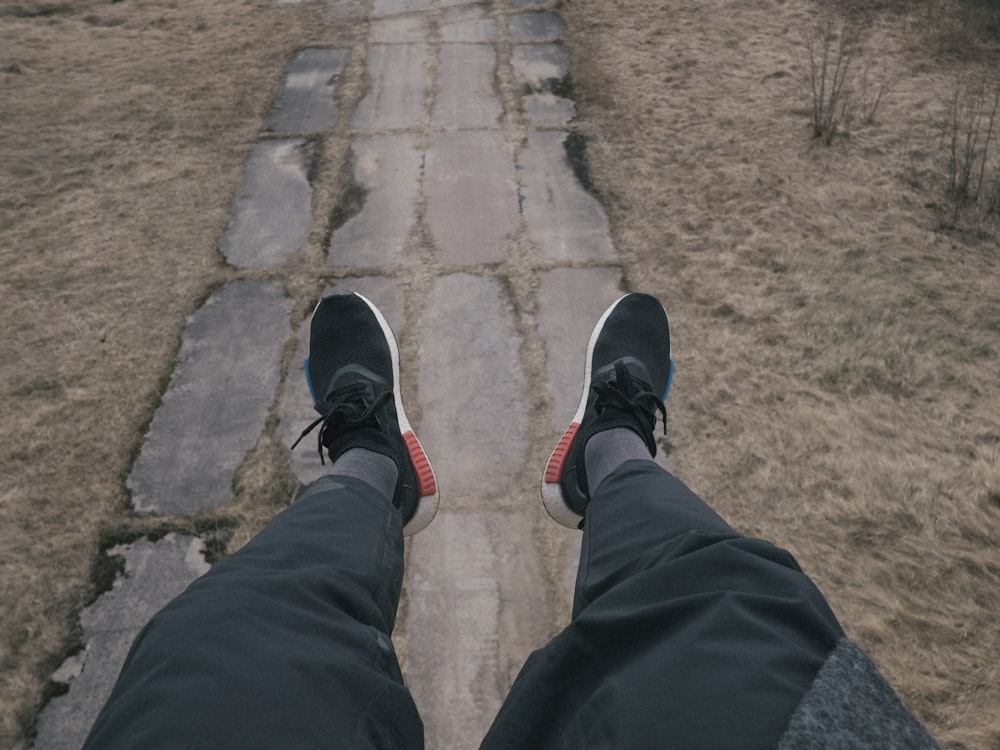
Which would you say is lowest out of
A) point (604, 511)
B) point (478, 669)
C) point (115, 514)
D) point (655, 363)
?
point (478, 669)

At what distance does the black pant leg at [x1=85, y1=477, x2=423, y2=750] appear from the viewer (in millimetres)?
784

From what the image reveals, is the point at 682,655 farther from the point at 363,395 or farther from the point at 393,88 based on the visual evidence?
the point at 393,88

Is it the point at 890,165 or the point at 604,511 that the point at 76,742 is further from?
the point at 890,165

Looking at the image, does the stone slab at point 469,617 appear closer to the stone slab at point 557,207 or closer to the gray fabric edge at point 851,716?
the gray fabric edge at point 851,716

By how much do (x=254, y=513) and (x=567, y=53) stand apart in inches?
103

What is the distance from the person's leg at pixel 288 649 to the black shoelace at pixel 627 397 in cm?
56

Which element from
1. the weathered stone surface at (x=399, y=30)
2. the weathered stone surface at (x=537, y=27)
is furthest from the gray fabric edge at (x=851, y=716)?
the weathered stone surface at (x=399, y=30)

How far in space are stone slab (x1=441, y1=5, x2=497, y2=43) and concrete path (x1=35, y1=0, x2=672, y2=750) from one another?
122 millimetres

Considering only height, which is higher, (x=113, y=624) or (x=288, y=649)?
(x=288, y=649)

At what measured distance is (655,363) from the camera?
6.27 ft

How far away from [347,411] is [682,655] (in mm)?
1039

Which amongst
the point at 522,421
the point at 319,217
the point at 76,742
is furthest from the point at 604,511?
the point at 319,217

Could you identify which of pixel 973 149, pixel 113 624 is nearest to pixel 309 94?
pixel 113 624

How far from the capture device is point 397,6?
396 centimetres
